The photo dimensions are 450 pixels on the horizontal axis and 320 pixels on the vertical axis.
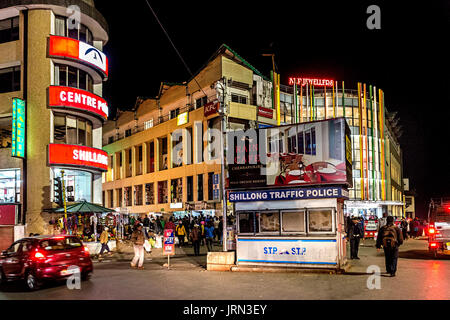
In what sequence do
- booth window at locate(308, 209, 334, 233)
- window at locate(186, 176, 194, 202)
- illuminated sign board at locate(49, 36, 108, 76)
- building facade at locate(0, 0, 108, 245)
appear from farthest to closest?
window at locate(186, 176, 194, 202) < illuminated sign board at locate(49, 36, 108, 76) < building facade at locate(0, 0, 108, 245) < booth window at locate(308, 209, 334, 233)

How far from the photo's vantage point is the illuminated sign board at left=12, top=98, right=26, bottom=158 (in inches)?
1012

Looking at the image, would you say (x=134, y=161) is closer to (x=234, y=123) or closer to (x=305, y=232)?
(x=234, y=123)

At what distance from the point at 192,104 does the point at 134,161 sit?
54.3 ft

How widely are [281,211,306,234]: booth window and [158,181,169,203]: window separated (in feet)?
128

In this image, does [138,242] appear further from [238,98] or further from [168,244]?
[238,98]

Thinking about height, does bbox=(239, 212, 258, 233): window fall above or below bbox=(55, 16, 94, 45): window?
below

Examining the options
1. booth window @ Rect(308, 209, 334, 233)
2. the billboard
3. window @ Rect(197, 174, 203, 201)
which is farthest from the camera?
window @ Rect(197, 174, 203, 201)

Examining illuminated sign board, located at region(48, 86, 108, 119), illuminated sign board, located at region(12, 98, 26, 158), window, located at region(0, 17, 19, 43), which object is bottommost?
illuminated sign board, located at region(12, 98, 26, 158)

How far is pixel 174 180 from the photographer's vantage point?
5078 centimetres

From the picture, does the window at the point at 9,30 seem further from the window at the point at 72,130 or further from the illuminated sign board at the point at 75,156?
the illuminated sign board at the point at 75,156

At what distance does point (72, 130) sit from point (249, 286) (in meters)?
21.5

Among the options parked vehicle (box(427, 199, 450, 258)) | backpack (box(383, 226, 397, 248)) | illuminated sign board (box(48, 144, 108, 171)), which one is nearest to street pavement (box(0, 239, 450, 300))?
backpack (box(383, 226, 397, 248))

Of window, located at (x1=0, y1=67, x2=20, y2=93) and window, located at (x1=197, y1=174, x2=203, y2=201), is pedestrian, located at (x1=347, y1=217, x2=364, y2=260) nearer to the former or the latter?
window, located at (x1=0, y1=67, x2=20, y2=93)

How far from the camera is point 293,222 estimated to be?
46.4 ft
